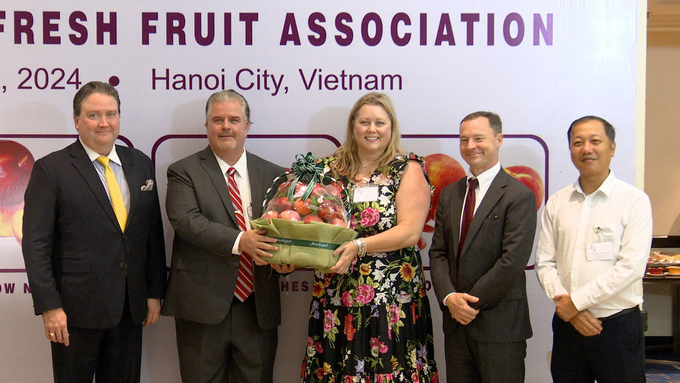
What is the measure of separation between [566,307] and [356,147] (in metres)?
1.33

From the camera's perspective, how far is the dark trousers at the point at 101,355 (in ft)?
9.04

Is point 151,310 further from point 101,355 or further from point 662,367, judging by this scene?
point 662,367

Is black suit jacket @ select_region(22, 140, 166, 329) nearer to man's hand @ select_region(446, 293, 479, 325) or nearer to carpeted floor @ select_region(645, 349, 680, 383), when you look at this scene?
man's hand @ select_region(446, 293, 479, 325)

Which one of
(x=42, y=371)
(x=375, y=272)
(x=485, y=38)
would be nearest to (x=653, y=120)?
(x=485, y=38)

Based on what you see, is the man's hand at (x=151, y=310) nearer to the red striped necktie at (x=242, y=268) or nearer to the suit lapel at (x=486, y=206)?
the red striped necktie at (x=242, y=268)

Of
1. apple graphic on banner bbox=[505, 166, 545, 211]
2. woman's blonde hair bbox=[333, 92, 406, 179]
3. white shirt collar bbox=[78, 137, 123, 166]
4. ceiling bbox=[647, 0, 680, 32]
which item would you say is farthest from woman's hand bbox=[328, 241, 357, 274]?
ceiling bbox=[647, 0, 680, 32]

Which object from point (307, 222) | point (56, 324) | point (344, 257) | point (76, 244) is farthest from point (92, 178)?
point (344, 257)

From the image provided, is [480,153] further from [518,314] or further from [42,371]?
[42,371]

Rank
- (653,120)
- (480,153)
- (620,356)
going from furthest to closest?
1. (653,120)
2. (480,153)
3. (620,356)

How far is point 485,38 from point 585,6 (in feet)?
2.21

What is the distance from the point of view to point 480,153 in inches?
109

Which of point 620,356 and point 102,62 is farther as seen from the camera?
point 102,62

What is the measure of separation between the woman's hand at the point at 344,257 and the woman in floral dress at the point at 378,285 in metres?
0.07

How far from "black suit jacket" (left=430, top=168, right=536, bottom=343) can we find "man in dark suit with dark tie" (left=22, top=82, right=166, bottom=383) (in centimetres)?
162
